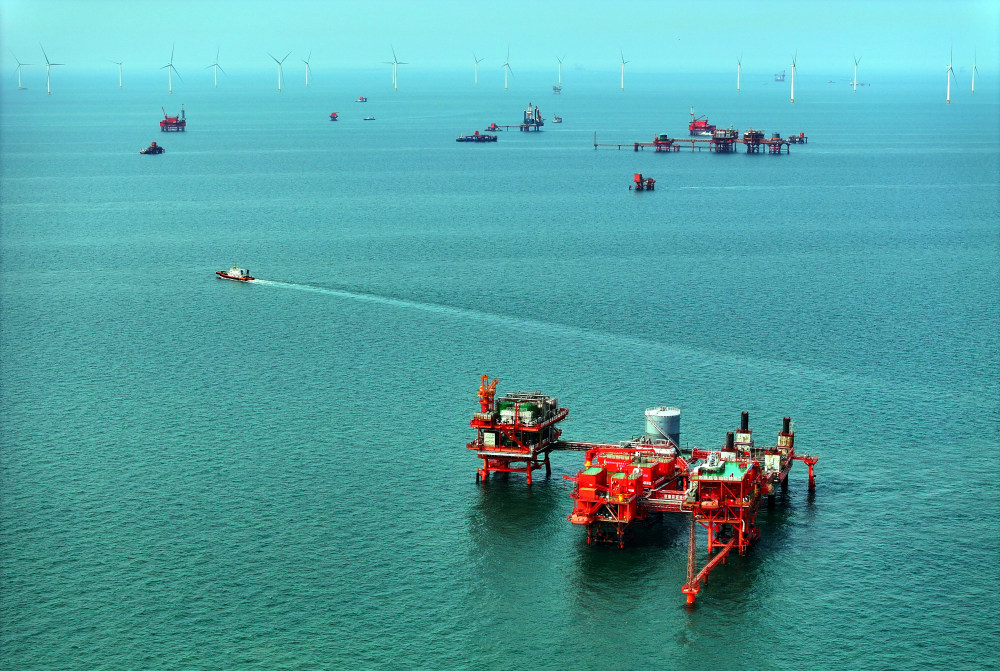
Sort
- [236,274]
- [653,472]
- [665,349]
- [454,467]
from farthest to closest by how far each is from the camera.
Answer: [236,274], [665,349], [454,467], [653,472]

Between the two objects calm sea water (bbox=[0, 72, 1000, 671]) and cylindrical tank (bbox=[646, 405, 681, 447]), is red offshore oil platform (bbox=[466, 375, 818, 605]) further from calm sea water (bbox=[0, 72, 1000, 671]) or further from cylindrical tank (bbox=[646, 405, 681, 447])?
calm sea water (bbox=[0, 72, 1000, 671])

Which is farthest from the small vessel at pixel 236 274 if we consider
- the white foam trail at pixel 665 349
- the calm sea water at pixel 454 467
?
the white foam trail at pixel 665 349

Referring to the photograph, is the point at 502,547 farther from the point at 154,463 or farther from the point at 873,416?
the point at 873,416

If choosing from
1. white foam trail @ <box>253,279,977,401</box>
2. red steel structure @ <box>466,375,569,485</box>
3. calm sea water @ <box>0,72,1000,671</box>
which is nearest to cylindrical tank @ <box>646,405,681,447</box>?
red steel structure @ <box>466,375,569,485</box>

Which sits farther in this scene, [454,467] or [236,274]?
[236,274]

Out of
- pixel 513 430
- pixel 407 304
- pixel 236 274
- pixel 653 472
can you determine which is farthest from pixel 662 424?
pixel 236 274

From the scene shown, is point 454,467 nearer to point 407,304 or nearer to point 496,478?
point 496,478

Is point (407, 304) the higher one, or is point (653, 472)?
point (407, 304)

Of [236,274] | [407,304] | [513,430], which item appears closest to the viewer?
[513,430]

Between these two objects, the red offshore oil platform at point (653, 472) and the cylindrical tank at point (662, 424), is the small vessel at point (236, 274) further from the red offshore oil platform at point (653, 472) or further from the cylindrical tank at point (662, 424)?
the cylindrical tank at point (662, 424)
